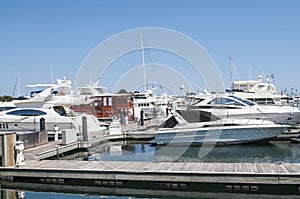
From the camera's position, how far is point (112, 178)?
38.1 feet

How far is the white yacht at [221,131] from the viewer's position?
1978 centimetres

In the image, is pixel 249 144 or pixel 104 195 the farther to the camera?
pixel 249 144

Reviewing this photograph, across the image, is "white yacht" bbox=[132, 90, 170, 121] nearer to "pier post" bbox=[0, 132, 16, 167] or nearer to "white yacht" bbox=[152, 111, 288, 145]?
"white yacht" bbox=[152, 111, 288, 145]

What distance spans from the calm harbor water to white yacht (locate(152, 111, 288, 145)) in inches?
15.6

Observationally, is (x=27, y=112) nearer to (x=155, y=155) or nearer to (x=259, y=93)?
(x=155, y=155)

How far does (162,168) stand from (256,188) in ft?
9.84

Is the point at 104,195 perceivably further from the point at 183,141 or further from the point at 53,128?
the point at 53,128

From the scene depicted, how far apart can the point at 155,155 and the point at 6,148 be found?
8109 millimetres

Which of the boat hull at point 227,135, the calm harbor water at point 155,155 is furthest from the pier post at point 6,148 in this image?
the boat hull at point 227,135

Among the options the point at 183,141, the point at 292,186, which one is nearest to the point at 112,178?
the point at 292,186

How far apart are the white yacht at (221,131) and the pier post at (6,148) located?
9773 mm

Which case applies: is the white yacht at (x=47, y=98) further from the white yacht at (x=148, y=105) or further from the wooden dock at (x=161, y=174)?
the wooden dock at (x=161, y=174)

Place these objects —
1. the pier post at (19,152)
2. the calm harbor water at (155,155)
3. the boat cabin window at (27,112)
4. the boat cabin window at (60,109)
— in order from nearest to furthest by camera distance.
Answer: the calm harbor water at (155,155) → the pier post at (19,152) → the boat cabin window at (27,112) → the boat cabin window at (60,109)

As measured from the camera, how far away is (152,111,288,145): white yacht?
1978 centimetres
